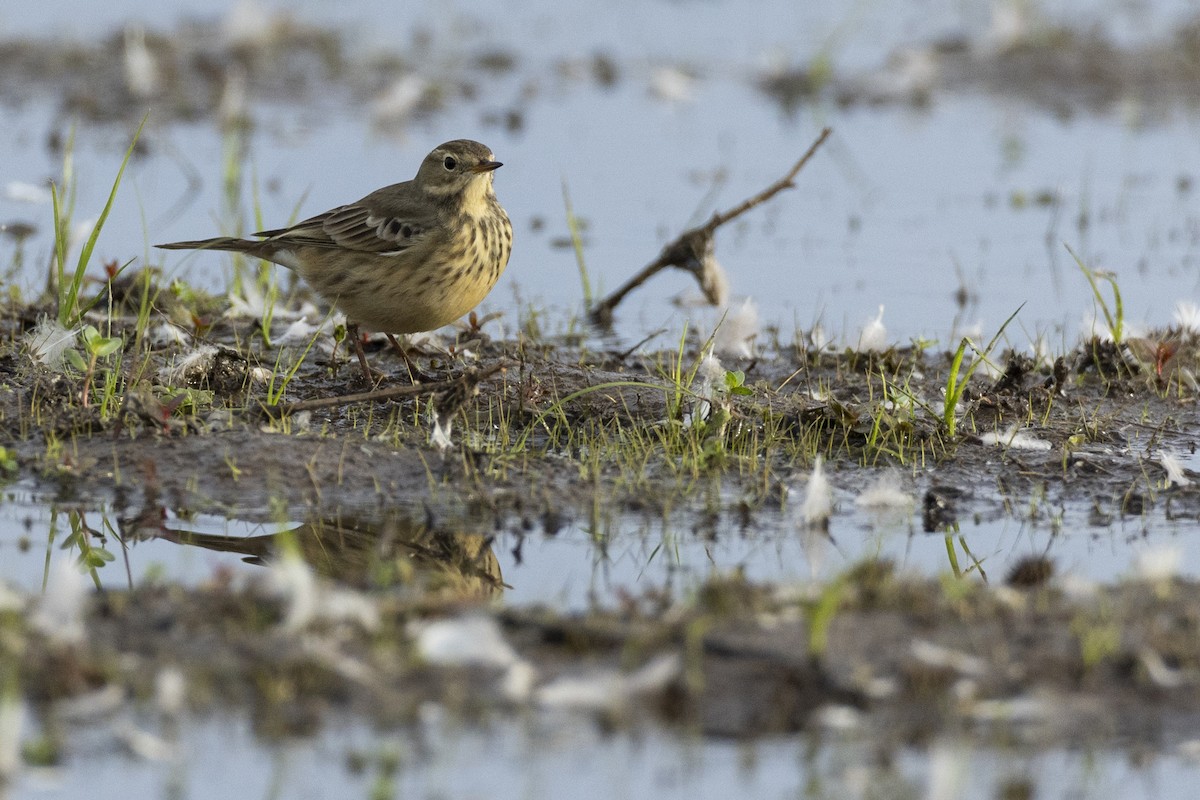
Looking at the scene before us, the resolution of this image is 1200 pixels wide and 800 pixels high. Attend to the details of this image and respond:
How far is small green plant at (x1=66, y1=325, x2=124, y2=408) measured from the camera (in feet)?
23.9

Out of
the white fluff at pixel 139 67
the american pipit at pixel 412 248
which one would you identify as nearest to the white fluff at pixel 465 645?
the american pipit at pixel 412 248

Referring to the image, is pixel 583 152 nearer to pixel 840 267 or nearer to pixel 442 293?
pixel 840 267

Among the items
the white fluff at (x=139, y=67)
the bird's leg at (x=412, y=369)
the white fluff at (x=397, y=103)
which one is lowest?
the bird's leg at (x=412, y=369)

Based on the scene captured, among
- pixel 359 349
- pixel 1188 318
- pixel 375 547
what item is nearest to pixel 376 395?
pixel 359 349

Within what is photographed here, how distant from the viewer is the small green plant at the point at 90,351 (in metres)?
7.27

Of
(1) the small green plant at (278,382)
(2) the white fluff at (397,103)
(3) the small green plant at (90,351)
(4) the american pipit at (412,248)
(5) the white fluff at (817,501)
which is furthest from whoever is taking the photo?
(2) the white fluff at (397,103)

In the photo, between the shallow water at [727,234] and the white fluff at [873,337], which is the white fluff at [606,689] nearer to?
the shallow water at [727,234]

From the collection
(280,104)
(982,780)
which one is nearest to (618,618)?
(982,780)

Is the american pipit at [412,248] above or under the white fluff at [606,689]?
above

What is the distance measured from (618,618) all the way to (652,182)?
9090 mm

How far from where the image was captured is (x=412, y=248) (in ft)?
27.2

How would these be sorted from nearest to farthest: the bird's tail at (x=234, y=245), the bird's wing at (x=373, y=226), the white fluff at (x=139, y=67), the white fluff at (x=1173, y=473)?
the white fluff at (x=1173, y=473), the bird's wing at (x=373, y=226), the bird's tail at (x=234, y=245), the white fluff at (x=139, y=67)

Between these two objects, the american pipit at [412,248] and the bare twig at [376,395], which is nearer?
the bare twig at [376,395]

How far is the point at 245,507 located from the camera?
6.93 m
